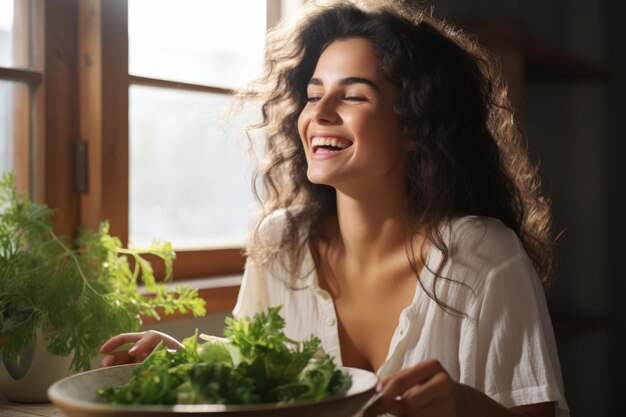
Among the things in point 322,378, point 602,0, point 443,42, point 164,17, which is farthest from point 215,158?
point 322,378

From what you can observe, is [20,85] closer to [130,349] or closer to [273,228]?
[273,228]

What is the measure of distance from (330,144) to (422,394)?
0.68 metres

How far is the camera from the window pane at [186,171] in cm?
236

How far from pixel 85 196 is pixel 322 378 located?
1.29m

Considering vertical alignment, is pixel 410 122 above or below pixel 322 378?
above

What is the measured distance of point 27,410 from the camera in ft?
5.03

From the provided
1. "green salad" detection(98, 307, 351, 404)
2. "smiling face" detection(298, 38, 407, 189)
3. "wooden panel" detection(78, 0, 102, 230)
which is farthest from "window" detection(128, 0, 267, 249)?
"green salad" detection(98, 307, 351, 404)

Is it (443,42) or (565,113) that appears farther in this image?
(565,113)

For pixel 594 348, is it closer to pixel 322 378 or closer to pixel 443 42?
pixel 443 42

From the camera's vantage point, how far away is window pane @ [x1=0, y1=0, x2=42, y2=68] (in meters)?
2.00

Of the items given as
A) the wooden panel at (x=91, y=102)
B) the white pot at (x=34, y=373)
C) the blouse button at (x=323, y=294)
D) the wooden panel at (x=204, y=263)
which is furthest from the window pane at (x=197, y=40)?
the white pot at (x=34, y=373)

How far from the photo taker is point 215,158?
2629 millimetres

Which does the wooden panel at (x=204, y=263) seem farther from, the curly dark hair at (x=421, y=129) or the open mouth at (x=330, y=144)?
the open mouth at (x=330, y=144)

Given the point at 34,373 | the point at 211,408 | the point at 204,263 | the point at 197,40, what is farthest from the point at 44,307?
the point at 197,40
